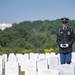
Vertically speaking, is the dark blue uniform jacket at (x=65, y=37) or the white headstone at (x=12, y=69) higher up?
the dark blue uniform jacket at (x=65, y=37)

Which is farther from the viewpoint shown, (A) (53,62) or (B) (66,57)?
(A) (53,62)

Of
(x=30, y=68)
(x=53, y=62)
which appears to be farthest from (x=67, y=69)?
(x=53, y=62)

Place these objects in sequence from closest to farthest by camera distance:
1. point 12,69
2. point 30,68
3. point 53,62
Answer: point 12,69, point 30,68, point 53,62

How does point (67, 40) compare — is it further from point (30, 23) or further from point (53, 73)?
point (30, 23)

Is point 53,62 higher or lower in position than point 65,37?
lower

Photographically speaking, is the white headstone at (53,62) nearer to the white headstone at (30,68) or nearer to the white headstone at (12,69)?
the white headstone at (30,68)

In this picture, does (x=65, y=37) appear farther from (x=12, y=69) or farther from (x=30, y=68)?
(x=12, y=69)

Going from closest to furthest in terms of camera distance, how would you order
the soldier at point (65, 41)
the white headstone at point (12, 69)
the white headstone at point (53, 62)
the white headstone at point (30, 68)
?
1. the soldier at point (65, 41)
2. the white headstone at point (12, 69)
3. the white headstone at point (30, 68)
4. the white headstone at point (53, 62)

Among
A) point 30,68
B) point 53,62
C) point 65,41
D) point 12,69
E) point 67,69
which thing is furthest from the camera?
point 53,62

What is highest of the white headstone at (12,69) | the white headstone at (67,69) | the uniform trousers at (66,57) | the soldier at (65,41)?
the soldier at (65,41)

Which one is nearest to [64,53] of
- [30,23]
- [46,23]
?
[46,23]

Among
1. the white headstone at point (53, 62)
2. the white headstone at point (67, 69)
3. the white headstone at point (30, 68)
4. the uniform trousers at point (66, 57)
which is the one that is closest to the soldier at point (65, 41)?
the uniform trousers at point (66, 57)

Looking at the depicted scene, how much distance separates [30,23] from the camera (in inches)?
6063

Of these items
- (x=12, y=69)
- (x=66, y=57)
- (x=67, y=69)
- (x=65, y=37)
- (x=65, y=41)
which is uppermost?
(x=65, y=37)
